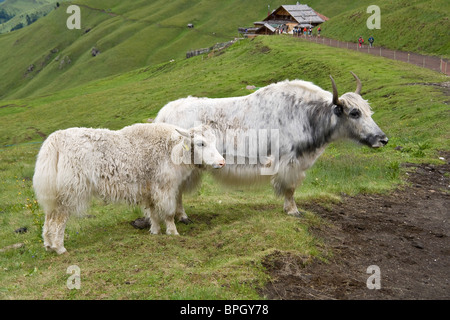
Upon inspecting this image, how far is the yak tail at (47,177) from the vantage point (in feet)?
25.7

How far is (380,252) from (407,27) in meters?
51.9

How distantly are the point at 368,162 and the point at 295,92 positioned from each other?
599 cm

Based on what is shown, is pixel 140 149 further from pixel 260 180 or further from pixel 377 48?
pixel 377 48

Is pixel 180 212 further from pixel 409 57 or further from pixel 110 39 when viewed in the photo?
pixel 110 39

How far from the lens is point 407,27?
5328cm

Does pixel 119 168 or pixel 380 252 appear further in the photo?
pixel 119 168

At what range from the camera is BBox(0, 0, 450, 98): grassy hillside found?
10969cm

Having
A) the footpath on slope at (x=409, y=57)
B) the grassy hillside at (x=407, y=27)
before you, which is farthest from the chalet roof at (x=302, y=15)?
the footpath on slope at (x=409, y=57)

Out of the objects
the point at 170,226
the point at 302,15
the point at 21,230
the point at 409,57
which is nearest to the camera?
the point at 170,226

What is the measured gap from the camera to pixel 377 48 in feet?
173

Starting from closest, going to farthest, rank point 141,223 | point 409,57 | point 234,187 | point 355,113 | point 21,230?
point 355,113, point 141,223, point 234,187, point 21,230, point 409,57

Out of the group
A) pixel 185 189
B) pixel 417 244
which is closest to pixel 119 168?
pixel 185 189

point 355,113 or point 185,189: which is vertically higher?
point 355,113
